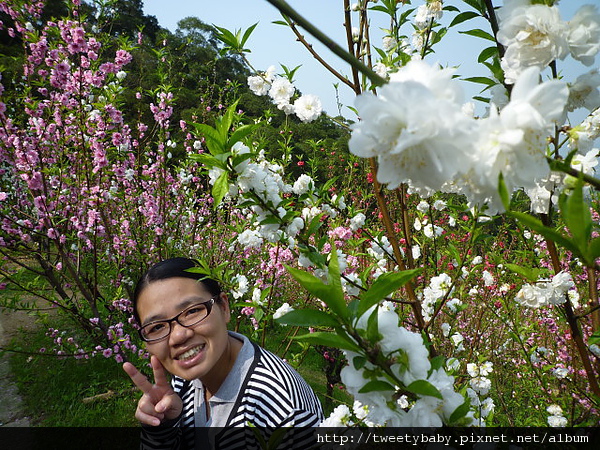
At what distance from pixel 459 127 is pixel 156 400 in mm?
1779

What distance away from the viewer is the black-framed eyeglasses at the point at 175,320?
1.58 meters

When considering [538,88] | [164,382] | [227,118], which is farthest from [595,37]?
[164,382]

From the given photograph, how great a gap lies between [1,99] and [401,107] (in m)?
3.96

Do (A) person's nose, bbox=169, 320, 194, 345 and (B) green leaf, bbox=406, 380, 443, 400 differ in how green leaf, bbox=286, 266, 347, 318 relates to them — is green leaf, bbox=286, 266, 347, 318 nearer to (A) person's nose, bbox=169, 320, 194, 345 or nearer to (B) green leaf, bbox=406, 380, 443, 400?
(B) green leaf, bbox=406, 380, 443, 400

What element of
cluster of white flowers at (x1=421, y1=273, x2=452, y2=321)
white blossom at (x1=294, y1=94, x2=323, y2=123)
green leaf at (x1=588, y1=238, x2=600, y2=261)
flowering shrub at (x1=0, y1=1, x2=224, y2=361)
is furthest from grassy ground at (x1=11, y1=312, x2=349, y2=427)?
green leaf at (x1=588, y1=238, x2=600, y2=261)

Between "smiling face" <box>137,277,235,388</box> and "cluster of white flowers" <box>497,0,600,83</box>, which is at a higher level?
"cluster of white flowers" <box>497,0,600,83</box>

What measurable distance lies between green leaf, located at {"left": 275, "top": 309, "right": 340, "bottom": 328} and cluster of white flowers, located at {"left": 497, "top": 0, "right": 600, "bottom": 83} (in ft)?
1.82

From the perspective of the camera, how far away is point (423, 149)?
0.48 m

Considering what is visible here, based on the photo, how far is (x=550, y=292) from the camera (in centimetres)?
137

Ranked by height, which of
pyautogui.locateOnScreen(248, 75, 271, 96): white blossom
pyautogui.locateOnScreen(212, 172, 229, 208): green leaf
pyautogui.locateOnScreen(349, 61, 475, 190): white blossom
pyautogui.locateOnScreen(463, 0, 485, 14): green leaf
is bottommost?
pyautogui.locateOnScreen(349, 61, 475, 190): white blossom

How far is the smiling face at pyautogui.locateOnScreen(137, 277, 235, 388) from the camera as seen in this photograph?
154 centimetres

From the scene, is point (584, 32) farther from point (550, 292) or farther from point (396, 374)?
point (550, 292)

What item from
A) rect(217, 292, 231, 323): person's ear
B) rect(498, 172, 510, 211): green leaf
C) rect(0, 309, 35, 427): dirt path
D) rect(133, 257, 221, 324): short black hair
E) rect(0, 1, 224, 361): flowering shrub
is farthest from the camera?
rect(0, 309, 35, 427): dirt path

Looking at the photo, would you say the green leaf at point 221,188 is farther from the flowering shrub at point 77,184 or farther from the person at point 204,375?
the flowering shrub at point 77,184
